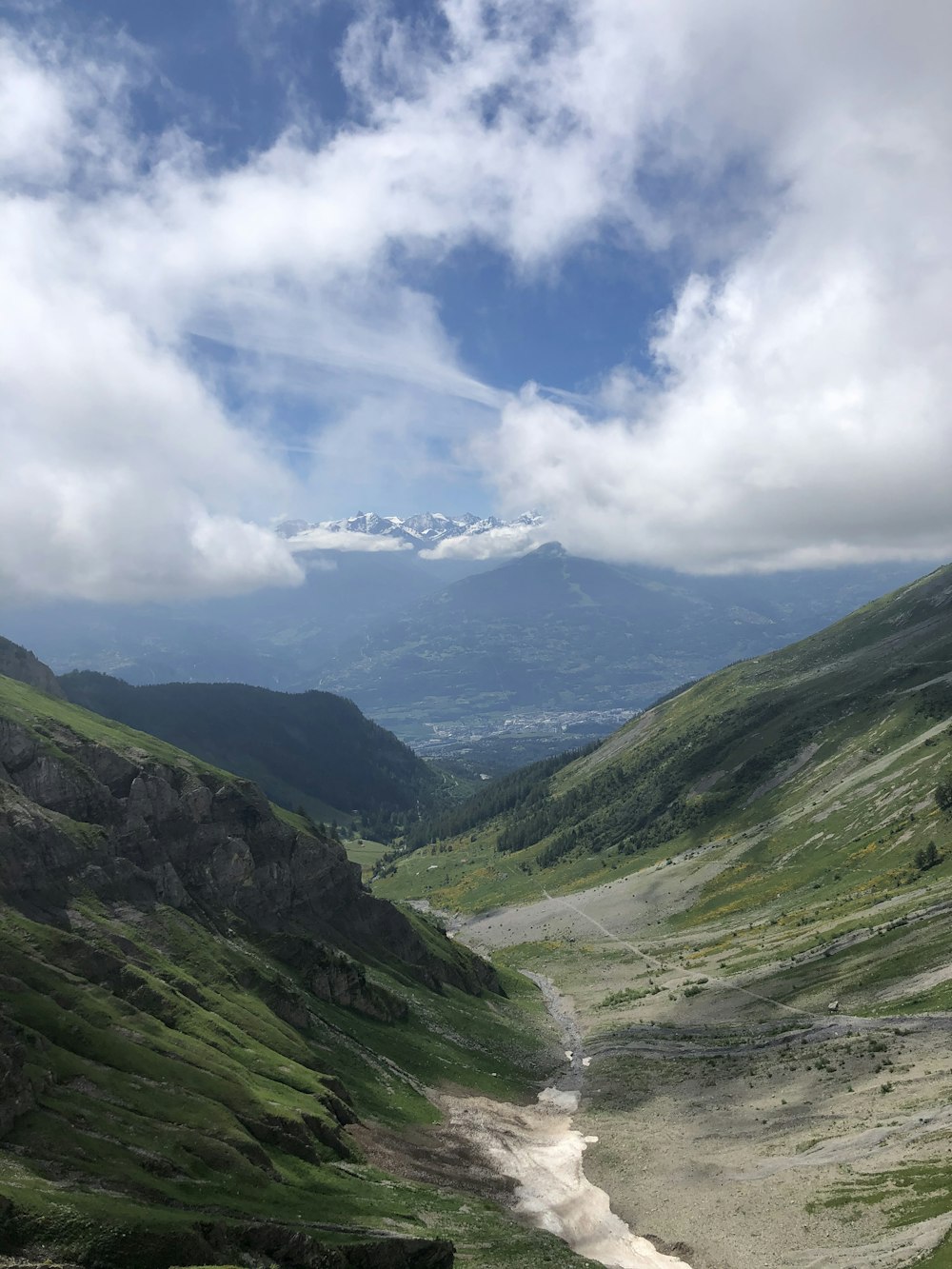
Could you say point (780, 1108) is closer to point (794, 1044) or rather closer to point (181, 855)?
point (794, 1044)

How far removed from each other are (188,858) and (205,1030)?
142ft

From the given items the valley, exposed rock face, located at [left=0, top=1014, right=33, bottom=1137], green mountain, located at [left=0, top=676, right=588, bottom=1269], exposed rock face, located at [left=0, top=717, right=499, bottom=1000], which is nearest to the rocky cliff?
exposed rock face, located at [left=0, top=717, right=499, bottom=1000]

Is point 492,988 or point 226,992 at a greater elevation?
point 226,992

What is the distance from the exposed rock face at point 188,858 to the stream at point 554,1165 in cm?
2718

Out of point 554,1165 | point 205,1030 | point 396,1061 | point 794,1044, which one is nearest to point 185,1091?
point 205,1030

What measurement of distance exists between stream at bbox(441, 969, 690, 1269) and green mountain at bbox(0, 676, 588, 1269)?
4.67 meters

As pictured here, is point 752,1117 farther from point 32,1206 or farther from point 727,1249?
point 32,1206

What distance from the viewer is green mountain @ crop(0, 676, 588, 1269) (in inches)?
1928

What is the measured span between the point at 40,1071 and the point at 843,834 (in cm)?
17024

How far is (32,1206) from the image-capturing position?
42.0m

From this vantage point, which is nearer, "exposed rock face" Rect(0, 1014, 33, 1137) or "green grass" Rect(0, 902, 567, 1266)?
"green grass" Rect(0, 902, 567, 1266)

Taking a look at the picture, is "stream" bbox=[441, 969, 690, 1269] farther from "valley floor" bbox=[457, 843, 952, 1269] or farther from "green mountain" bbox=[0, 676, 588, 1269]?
"green mountain" bbox=[0, 676, 588, 1269]

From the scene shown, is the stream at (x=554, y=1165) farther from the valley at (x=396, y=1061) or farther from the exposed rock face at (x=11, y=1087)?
the exposed rock face at (x=11, y=1087)

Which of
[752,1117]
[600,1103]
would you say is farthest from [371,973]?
[752,1117]
